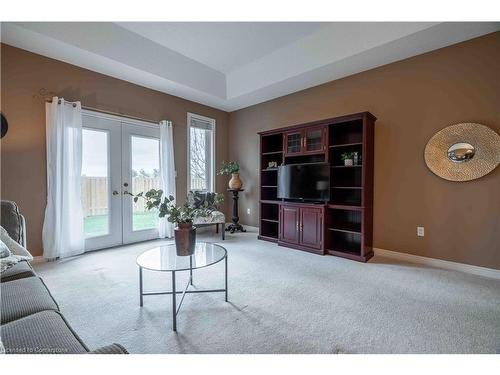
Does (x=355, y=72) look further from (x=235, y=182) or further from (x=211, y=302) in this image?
(x=211, y=302)

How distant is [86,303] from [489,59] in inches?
185

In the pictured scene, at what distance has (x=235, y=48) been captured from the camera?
3.56 metres

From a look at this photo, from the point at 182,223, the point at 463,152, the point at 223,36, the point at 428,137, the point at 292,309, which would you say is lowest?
the point at 292,309

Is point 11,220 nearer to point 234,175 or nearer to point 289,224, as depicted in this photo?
point 289,224

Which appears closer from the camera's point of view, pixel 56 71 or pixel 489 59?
pixel 489 59

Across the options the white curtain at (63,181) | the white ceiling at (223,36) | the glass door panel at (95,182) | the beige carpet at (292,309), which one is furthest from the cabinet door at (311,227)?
the white curtain at (63,181)

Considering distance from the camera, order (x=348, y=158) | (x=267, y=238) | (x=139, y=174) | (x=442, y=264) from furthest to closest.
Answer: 1. (x=267, y=238)
2. (x=139, y=174)
3. (x=348, y=158)
4. (x=442, y=264)

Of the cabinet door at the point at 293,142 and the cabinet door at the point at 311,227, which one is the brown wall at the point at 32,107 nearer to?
the cabinet door at the point at 293,142

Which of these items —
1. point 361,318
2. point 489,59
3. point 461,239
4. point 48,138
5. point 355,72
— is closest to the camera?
point 361,318

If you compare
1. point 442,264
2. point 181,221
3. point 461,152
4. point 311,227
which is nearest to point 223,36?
point 181,221

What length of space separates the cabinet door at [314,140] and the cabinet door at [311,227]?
2.92 ft

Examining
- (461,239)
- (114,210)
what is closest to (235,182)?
(114,210)

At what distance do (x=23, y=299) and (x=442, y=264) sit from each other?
388 cm

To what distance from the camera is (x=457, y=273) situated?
104 inches
